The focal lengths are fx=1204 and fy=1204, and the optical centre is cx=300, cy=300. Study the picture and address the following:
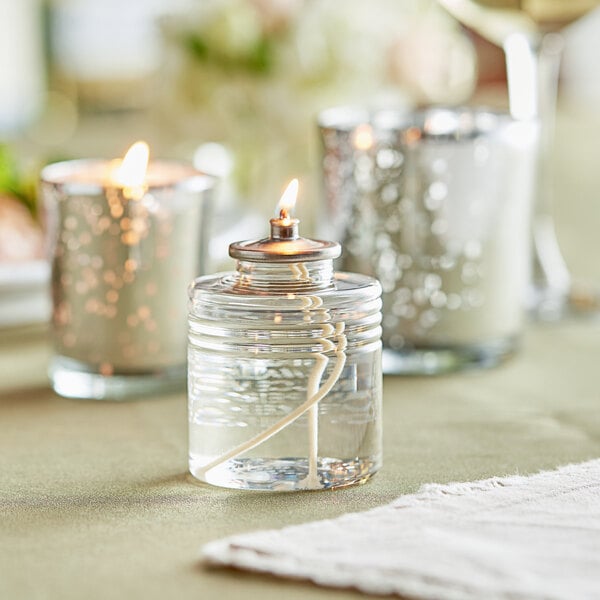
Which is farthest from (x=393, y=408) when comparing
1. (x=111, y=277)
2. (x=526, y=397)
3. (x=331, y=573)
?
(x=331, y=573)

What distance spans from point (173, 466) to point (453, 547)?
0.67 ft

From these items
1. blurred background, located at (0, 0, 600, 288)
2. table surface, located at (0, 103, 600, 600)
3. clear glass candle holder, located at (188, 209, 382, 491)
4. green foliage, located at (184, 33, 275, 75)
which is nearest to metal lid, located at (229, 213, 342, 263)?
clear glass candle holder, located at (188, 209, 382, 491)

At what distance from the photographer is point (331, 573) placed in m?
0.44

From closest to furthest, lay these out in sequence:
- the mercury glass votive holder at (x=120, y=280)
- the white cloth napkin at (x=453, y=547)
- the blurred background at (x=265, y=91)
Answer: the white cloth napkin at (x=453, y=547) < the mercury glass votive holder at (x=120, y=280) < the blurred background at (x=265, y=91)

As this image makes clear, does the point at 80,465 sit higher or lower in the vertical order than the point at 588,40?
lower

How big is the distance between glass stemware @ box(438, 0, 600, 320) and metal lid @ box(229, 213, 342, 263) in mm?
423

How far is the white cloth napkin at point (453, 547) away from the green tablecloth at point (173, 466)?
11 millimetres

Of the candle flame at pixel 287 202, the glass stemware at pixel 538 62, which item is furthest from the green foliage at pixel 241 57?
the candle flame at pixel 287 202

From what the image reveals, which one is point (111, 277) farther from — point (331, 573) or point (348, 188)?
point (331, 573)

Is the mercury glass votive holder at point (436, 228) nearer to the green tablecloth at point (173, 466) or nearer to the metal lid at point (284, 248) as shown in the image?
the green tablecloth at point (173, 466)

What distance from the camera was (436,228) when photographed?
31.4 inches

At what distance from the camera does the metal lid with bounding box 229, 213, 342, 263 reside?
56cm

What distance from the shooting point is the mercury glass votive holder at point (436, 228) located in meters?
0.79

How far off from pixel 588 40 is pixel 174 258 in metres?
1.75
